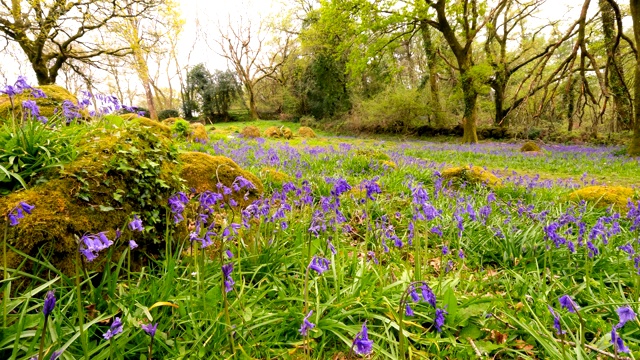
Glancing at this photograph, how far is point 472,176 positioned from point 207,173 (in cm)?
524

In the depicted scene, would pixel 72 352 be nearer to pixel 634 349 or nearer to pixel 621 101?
pixel 634 349

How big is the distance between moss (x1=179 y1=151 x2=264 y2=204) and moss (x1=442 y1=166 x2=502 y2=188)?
434 cm

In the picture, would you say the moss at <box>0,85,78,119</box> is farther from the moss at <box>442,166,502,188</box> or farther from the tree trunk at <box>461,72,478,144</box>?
the tree trunk at <box>461,72,478,144</box>

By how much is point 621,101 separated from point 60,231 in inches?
722

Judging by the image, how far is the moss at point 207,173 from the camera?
413 centimetres

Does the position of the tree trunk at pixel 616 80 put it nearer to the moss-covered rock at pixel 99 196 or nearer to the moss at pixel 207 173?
the moss at pixel 207 173

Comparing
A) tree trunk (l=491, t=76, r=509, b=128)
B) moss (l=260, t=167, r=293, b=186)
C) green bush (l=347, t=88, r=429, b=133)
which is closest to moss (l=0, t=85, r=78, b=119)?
moss (l=260, t=167, r=293, b=186)

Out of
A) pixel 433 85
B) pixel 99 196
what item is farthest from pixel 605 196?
pixel 433 85

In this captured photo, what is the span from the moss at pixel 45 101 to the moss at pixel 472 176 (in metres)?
6.73

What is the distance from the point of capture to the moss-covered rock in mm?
2010

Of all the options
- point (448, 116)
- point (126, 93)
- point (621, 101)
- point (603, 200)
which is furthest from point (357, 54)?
point (126, 93)

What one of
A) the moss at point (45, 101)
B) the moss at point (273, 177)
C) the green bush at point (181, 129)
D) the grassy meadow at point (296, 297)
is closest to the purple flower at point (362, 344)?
the grassy meadow at point (296, 297)

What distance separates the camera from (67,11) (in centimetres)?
1534

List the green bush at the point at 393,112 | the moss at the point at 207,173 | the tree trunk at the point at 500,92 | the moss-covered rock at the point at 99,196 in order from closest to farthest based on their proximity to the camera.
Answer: the moss-covered rock at the point at 99,196 → the moss at the point at 207,173 → the tree trunk at the point at 500,92 → the green bush at the point at 393,112
